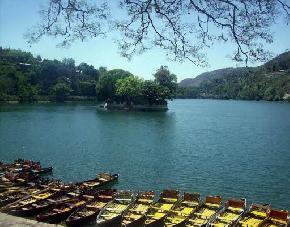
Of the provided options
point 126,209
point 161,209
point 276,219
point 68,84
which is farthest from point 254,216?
point 68,84

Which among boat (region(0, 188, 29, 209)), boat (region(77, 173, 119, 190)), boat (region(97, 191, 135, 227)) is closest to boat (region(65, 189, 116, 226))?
boat (region(97, 191, 135, 227))

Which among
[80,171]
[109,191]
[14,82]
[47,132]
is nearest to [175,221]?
[109,191]

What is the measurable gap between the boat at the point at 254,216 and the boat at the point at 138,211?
5194 mm

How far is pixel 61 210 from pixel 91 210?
1.82 m

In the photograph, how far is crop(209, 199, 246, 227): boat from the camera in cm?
2256

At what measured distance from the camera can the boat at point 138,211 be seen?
22.8 metres

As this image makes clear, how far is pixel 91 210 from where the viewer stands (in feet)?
86.1

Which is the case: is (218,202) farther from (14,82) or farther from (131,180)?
(14,82)

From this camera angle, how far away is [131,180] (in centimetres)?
3850

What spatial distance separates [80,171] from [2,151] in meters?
15.7

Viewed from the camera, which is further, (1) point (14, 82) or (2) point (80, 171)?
(1) point (14, 82)

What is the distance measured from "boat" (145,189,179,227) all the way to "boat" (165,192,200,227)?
318 mm

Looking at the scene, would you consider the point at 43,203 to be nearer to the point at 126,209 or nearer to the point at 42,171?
the point at 126,209

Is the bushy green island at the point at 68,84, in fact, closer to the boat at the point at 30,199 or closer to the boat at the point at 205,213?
the boat at the point at 30,199
